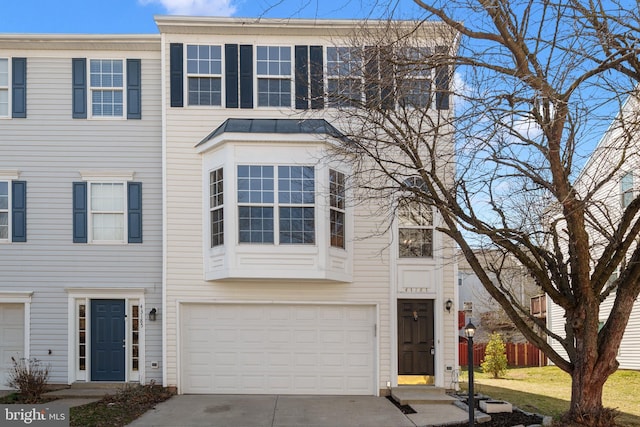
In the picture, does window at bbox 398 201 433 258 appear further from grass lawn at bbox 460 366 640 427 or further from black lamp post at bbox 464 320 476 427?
black lamp post at bbox 464 320 476 427

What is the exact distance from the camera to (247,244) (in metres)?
12.1

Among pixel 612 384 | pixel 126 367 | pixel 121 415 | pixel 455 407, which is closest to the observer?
pixel 121 415

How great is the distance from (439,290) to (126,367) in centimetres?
709

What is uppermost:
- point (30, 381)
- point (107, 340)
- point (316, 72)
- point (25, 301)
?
point (316, 72)

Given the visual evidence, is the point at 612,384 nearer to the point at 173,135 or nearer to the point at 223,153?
the point at 223,153

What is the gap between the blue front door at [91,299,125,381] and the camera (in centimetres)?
1298

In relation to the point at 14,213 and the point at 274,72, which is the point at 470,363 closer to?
the point at 274,72

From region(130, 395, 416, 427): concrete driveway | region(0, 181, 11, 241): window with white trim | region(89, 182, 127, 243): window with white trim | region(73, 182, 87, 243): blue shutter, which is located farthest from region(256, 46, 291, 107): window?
region(130, 395, 416, 427): concrete driveway

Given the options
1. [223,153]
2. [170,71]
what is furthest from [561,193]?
[170,71]

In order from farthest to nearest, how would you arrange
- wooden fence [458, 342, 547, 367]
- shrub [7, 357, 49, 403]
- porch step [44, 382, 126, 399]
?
wooden fence [458, 342, 547, 367]
porch step [44, 382, 126, 399]
shrub [7, 357, 49, 403]

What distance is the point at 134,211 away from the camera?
13.2m

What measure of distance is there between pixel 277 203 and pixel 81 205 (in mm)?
4582

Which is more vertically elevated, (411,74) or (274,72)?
(274,72)

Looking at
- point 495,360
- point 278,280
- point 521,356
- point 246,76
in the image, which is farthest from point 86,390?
point 521,356
